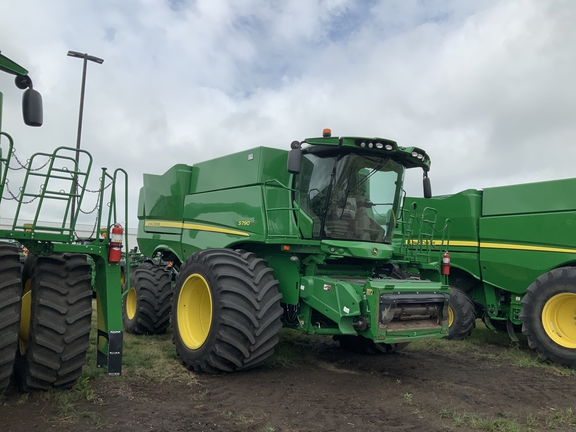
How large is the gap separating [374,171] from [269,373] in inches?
115

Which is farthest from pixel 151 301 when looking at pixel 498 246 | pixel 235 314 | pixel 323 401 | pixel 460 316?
pixel 498 246

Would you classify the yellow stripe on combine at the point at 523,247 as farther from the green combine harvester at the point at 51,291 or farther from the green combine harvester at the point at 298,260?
the green combine harvester at the point at 51,291

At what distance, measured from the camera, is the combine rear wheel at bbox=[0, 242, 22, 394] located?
404 centimetres

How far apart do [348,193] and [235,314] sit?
86.6 inches

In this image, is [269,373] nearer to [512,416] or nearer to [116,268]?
[116,268]

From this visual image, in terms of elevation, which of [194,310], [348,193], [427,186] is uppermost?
[427,186]

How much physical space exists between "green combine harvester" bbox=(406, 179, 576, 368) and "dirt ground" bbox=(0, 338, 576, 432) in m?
0.88

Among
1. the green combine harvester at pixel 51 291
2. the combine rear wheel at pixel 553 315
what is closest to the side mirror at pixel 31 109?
the green combine harvester at pixel 51 291

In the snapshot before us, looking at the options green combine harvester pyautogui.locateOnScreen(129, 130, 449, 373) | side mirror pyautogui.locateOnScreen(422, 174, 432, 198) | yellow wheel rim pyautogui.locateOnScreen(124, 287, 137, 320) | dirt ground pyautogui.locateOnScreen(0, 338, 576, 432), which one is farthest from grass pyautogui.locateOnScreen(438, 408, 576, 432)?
yellow wheel rim pyautogui.locateOnScreen(124, 287, 137, 320)

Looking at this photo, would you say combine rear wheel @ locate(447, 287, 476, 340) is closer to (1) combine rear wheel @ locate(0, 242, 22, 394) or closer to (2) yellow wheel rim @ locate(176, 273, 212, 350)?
(2) yellow wheel rim @ locate(176, 273, 212, 350)

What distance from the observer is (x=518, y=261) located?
8523mm

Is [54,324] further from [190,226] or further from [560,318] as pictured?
[560,318]

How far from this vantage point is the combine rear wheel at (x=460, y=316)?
903 centimetres

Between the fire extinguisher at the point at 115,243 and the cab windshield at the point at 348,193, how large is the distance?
7.86ft
